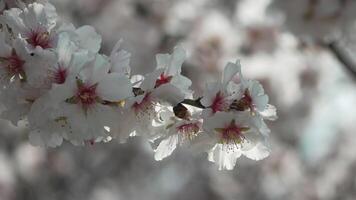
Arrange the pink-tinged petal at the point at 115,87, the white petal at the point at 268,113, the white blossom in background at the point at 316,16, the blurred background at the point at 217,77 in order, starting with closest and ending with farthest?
1. the pink-tinged petal at the point at 115,87
2. the white petal at the point at 268,113
3. the white blossom in background at the point at 316,16
4. the blurred background at the point at 217,77

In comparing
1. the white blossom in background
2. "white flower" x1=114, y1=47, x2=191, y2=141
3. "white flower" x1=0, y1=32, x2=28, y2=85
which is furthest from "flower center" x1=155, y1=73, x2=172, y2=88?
the white blossom in background

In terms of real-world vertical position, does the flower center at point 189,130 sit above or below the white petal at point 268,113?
below

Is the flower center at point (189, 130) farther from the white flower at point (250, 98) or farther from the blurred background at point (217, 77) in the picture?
the blurred background at point (217, 77)

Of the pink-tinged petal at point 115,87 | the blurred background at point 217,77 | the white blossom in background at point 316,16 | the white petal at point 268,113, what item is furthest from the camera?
the blurred background at point 217,77

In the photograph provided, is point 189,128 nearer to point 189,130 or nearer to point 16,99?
point 189,130

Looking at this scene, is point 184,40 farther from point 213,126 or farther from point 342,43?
point 213,126

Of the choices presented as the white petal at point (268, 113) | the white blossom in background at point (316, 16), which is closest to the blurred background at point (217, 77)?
the white blossom in background at point (316, 16)

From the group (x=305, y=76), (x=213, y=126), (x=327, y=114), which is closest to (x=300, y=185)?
(x=327, y=114)

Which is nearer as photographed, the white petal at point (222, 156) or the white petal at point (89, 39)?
the white petal at point (89, 39)
